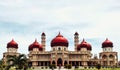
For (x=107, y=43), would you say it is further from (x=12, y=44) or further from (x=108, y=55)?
(x=12, y=44)

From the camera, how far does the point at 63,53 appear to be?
8088cm

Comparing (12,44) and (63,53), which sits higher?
(12,44)

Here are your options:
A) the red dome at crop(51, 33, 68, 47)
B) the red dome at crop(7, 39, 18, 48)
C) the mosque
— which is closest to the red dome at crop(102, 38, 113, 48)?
the mosque

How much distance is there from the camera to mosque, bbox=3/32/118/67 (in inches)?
3228

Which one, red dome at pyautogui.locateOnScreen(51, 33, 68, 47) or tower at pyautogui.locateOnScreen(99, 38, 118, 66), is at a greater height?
red dome at pyautogui.locateOnScreen(51, 33, 68, 47)

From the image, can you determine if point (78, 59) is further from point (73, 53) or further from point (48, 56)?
point (48, 56)

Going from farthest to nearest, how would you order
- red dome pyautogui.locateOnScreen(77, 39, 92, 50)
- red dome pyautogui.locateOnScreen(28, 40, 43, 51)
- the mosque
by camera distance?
1. red dome pyautogui.locateOnScreen(28, 40, 43, 51)
2. red dome pyautogui.locateOnScreen(77, 39, 92, 50)
3. the mosque

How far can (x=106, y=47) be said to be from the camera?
306 feet

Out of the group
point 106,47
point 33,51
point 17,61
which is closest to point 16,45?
point 33,51

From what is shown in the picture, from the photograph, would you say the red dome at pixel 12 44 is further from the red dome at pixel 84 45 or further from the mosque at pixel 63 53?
the red dome at pixel 84 45

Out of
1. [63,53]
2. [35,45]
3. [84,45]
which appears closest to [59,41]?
[63,53]

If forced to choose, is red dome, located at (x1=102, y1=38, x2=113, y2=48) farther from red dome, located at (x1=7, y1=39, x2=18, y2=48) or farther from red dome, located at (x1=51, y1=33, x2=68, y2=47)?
red dome, located at (x1=7, y1=39, x2=18, y2=48)

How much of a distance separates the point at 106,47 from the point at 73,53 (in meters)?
14.0

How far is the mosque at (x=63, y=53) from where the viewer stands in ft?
269
